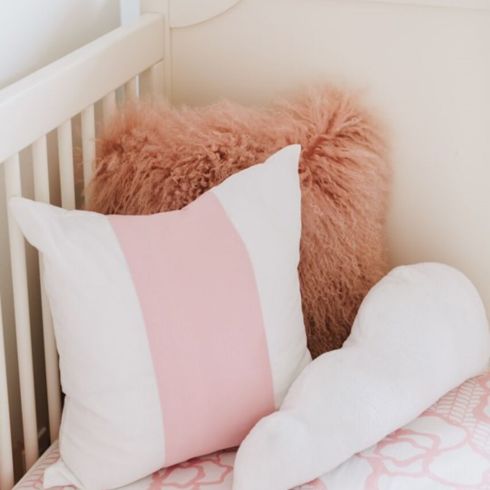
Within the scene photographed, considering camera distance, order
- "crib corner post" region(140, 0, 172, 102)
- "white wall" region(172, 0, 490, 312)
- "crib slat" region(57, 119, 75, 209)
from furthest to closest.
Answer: "crib corner post" region(140, 0, 172, 102), "white wall" region(172, 0, 490, 312), "crib slat" region(57, 119, 75, 209)

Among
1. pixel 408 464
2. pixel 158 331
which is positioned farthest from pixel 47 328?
pixel 408 464

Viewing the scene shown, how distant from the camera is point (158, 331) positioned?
3.45ft

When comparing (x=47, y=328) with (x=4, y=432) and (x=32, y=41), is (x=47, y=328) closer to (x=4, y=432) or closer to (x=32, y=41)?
(x=4, y=432)

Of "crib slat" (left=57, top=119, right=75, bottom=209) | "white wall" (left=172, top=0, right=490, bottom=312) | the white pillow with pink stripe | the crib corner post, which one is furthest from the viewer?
the crib corner post

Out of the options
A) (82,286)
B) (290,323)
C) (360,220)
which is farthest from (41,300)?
(360,220)

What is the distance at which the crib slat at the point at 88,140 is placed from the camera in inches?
48.8

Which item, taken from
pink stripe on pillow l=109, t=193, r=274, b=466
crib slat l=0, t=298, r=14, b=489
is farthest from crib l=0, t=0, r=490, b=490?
pink stripe on pillow l=109, t=193, r=274, b=466

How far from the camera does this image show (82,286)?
1.03 metres

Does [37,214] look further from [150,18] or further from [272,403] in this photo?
[150,18]

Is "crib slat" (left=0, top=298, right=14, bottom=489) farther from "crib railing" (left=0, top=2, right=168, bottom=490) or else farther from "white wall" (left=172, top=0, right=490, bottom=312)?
"white wall" (left=172, top=0, right=490, bottom=312)

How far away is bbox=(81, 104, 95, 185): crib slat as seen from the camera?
124 centimetres

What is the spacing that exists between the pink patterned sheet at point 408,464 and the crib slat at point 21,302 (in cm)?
6

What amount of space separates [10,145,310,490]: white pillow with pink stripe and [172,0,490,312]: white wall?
323 millimetres

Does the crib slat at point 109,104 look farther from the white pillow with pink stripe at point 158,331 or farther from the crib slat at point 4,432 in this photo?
the crib slat at point 4,432
